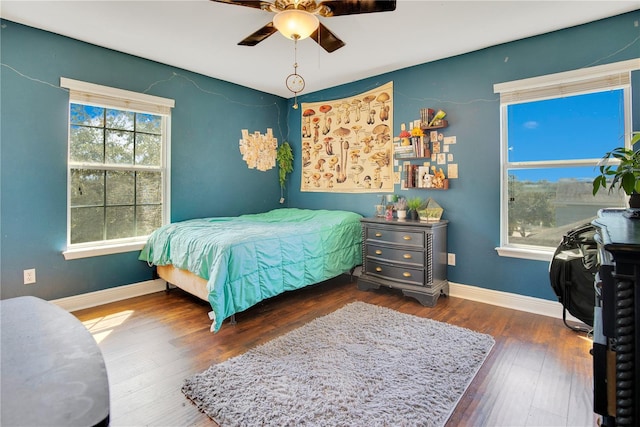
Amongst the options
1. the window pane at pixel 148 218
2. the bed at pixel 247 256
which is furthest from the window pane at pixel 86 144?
the bed at pixel 247 256

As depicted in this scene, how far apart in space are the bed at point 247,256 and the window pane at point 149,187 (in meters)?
0.43

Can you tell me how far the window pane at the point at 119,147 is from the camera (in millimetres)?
3346

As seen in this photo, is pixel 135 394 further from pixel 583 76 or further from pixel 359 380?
pixel 583 76

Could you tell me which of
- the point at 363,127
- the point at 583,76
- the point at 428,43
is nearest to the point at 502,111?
the point at 583,76

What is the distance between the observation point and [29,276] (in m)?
2.88

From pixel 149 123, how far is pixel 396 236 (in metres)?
2.98

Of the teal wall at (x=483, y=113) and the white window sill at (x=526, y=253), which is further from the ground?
the teal wall at (x=483, y=113)

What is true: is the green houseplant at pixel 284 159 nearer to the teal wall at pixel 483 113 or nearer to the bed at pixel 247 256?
the bed at pixel 247 256

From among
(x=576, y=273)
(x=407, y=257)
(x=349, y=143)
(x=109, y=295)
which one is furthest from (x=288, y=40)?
(x=109, y=295)

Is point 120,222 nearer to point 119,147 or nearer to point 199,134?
point 119,147

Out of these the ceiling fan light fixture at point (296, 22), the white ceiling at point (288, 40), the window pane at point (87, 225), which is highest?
the white ceiling at point (288, 40)

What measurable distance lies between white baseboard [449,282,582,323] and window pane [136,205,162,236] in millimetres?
3352

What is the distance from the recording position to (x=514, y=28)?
9.21 ft

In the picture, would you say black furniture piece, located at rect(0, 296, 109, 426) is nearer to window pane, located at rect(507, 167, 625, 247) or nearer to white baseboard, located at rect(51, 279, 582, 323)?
white baseboard, located at rect(51, 279, 582, 323)
